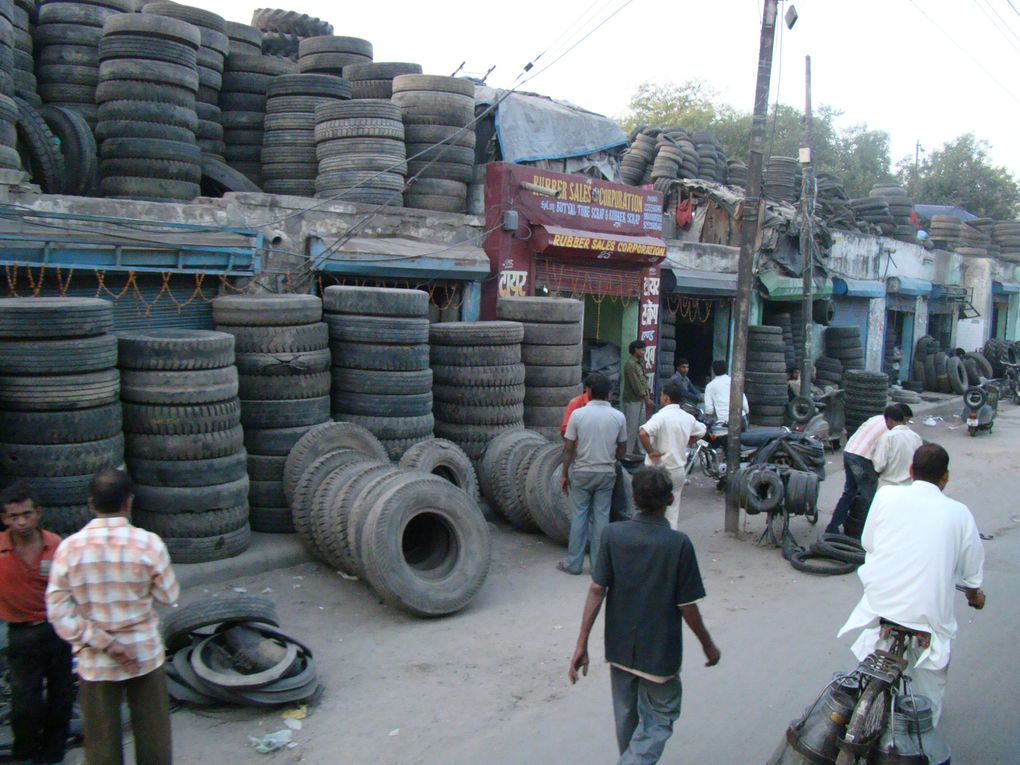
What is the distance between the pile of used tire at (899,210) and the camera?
92.5 feet

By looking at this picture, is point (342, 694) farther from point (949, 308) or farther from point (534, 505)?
point (949, 308)

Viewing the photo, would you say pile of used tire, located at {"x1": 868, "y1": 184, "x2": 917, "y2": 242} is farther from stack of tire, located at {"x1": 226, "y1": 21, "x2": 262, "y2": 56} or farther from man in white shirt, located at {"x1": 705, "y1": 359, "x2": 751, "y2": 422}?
stack of tire, located at {"x1": 226, "y1": 21, "x2": 262, "y2": 56}

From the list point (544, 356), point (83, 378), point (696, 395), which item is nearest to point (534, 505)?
point (544, 356)

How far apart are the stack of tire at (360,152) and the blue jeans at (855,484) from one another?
6.20 metres

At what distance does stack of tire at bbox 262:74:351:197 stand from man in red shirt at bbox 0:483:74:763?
328 inches

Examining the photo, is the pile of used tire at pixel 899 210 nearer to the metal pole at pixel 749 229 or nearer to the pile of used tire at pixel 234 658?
the metal pole at pixel 749 229

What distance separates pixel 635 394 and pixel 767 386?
4.17m

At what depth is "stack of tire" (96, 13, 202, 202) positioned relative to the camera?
991 cm

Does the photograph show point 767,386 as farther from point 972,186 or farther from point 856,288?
point 972,186

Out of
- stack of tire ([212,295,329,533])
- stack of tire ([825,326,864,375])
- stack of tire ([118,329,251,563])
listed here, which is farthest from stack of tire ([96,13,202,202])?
stack of tire ([825,326,864,375])

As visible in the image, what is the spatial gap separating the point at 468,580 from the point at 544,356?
401 centimetres

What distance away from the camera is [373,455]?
814cm

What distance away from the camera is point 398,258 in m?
10.4

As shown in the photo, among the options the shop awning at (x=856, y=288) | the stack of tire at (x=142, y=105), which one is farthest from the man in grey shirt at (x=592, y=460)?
the shop awning at (x=856, y=288)
